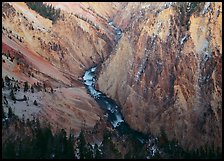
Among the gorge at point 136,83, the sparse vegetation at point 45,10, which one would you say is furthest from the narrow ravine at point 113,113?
the sparse vegetation at point 45,10

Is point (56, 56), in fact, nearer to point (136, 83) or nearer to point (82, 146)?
point (136, 83)

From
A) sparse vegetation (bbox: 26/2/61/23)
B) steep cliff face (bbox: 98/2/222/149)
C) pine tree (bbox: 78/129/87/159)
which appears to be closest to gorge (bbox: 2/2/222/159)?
steep cliff face (bbox: 98/2/222/149)

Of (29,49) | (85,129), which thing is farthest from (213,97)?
(29,49)

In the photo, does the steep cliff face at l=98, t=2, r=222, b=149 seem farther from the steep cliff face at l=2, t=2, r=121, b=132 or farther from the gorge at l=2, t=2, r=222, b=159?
the steep cliff face at l=2, t=2, r=121, b=132

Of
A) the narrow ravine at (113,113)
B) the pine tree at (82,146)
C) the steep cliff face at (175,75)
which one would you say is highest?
the steep cliff face at (175,75)

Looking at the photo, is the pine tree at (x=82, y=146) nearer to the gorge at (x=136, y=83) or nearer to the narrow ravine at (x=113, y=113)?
the gorge at (x=136, y=83)

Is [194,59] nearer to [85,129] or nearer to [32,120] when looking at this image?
[85,129]
